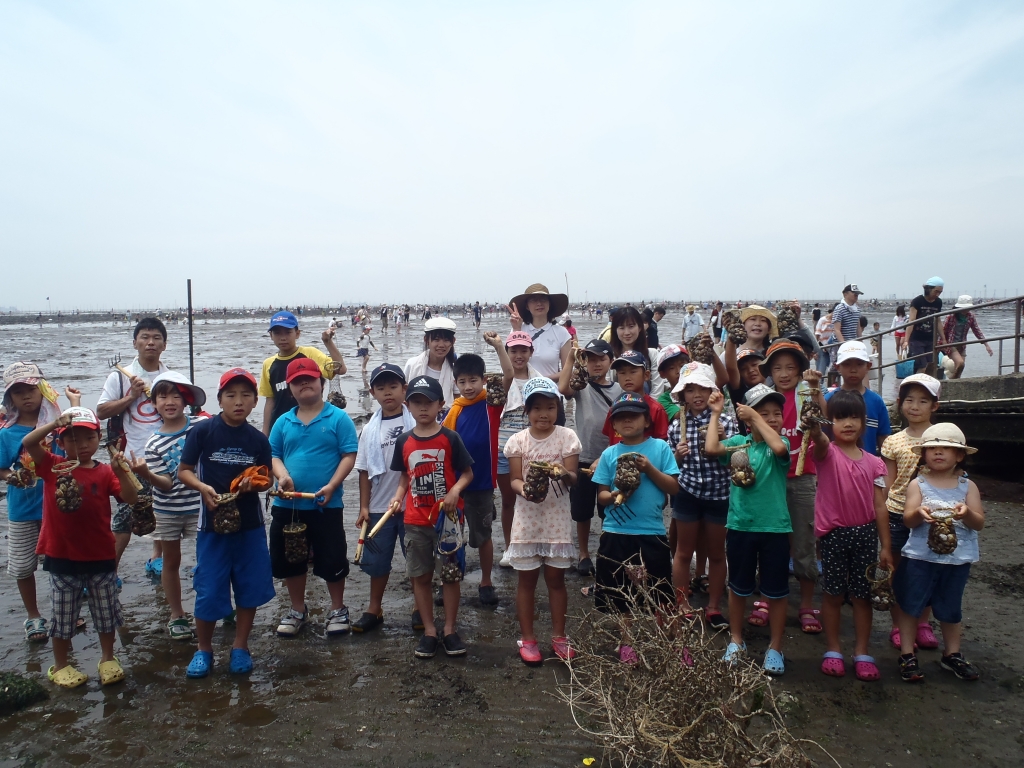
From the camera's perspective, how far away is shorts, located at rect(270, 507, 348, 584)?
4707 mm

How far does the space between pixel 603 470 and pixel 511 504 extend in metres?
1.57

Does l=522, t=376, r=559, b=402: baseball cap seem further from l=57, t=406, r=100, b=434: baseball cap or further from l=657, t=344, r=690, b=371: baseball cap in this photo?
l=57, t=406, r=100, b=434: baseball cap

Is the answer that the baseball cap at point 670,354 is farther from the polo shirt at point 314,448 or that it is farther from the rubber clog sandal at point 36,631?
the rubber clog sandal at point 36,631

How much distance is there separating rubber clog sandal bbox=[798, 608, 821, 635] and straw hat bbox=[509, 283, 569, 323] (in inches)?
128

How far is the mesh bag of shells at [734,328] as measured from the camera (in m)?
5.32

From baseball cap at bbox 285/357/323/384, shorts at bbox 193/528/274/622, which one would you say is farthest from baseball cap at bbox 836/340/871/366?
shorts at bbox 193/528/274/622

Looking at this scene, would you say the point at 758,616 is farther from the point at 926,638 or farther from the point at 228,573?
the point at 228,573

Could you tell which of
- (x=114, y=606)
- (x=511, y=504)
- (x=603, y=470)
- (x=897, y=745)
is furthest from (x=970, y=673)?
(x=114, y=606)

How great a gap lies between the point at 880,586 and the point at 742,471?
3.50 ft

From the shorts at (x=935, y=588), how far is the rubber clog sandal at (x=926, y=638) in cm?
48

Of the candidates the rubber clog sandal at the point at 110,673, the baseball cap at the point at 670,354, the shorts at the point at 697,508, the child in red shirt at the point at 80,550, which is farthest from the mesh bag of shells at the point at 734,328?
the rubber clog sandal at the point at 110,673

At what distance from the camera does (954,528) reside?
3836mm

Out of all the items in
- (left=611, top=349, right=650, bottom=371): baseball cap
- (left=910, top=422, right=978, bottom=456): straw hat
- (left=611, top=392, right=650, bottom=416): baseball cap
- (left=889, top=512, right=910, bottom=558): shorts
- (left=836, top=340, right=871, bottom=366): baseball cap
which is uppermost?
(left=836, top=340, right=871, bottom=366): baseball cap

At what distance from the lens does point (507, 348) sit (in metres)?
5.33
